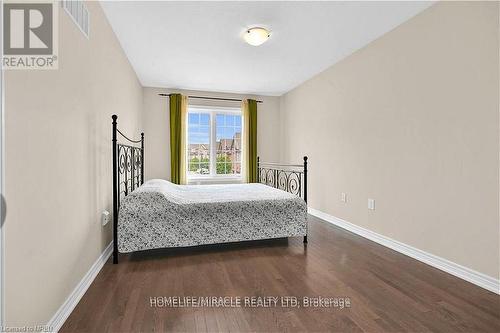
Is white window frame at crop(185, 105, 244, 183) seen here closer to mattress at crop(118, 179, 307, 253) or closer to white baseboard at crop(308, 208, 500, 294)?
mattress at crop(118, 179, 307, 253)

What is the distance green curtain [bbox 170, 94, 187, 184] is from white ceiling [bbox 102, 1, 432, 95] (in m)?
0.67

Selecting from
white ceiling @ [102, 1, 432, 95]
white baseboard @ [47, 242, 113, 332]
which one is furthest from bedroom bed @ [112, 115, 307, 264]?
white ceiling @ [102, 1, 432, 95]

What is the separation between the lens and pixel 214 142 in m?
5.34

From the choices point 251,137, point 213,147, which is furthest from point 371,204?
point 213,147

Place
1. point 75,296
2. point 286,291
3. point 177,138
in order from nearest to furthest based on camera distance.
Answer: point 75,296 < point 286,291 < point 177,138

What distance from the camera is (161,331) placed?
4.81 feet

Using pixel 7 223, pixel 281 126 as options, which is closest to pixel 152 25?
pixel 7 223

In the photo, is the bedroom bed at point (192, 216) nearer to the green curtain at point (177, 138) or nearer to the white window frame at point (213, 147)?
the green curtain at point (177, 138)

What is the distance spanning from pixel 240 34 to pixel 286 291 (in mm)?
2639

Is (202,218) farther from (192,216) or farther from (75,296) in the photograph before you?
(75,296)

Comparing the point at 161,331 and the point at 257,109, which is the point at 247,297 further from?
the point at 257,109

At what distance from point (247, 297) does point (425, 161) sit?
208cm

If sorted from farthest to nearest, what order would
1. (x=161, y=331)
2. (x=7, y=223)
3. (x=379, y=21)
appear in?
(x=379, y=21) < (x=161, y=331) < (x=7, y=223)

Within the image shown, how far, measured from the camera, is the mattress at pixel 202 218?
244 centimetres
